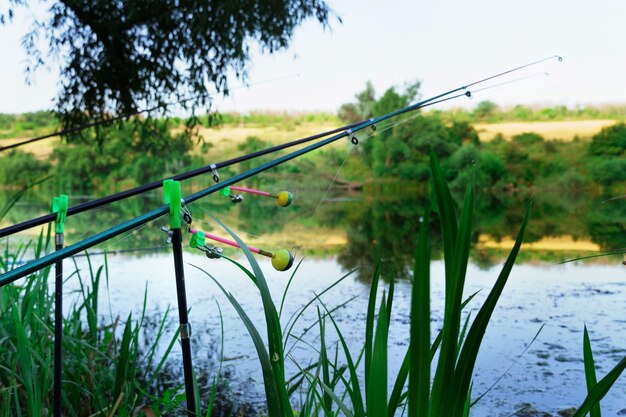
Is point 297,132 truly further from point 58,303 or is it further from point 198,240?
point 198,240

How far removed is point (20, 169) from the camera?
28219 millimetres

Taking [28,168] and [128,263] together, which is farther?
[28,168]

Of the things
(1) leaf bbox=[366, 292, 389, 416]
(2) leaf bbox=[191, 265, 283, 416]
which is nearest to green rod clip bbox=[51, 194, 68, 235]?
(2) leaf bbox=[191, 265, 283, 416]

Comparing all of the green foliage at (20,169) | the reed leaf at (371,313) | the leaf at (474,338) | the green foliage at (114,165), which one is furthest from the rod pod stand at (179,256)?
the green foliage at (20,169)

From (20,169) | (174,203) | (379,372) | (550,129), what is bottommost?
(550,129)

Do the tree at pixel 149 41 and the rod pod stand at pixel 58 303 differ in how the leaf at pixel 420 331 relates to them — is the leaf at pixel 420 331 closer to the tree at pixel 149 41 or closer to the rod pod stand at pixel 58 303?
the rod pod stand at pixel 58 303

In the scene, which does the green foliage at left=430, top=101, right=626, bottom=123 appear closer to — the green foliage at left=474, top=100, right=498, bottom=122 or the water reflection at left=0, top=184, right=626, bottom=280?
the green foliage at left=474, top=100, right=498, bottom=122

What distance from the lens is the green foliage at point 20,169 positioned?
2802cm

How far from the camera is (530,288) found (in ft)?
16.5

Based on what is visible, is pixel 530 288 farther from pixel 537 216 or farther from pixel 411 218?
pixel 537 216

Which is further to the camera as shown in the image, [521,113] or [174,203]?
[521,113]

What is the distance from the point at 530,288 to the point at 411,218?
6.83m

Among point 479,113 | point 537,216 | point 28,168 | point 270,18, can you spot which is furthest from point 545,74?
point 28,168

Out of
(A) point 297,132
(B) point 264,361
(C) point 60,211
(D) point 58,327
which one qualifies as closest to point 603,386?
(B) point 264,361
